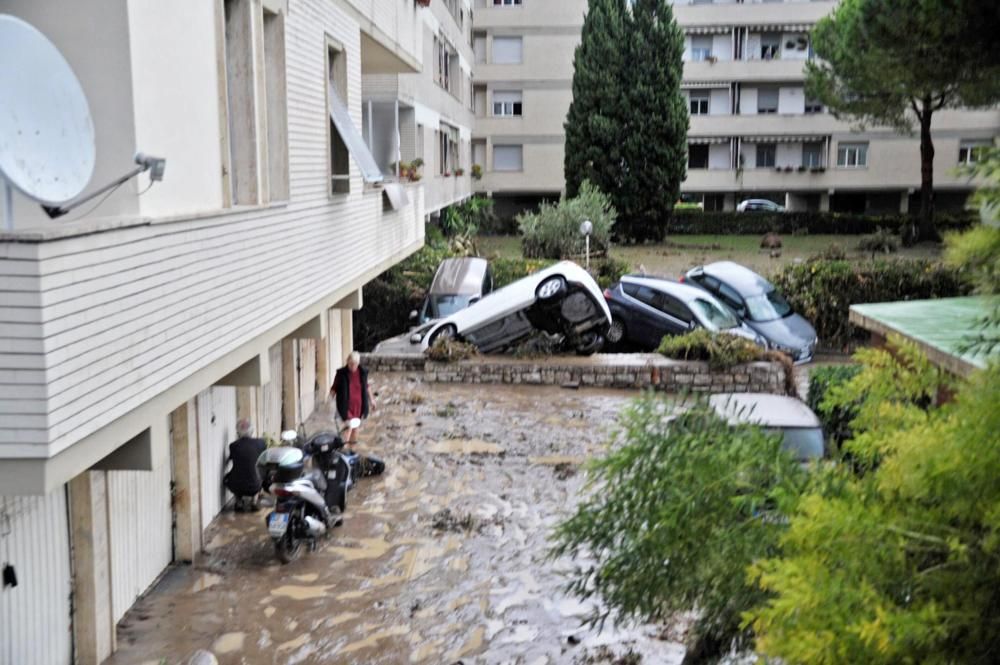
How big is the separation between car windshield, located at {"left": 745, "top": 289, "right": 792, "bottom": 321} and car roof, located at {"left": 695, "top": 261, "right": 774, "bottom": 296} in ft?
0.58

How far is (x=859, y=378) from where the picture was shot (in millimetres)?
5516

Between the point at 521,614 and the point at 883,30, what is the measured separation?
496 inches

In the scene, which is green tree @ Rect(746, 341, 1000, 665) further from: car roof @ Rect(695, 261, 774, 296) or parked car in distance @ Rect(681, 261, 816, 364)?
car roof @ Rect(695, 261, 774, 296)

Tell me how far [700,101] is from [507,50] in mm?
10814

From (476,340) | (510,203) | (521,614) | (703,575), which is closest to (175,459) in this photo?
(521,614)

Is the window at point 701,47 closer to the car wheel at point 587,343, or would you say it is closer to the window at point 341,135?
the car wheel at point 587,343

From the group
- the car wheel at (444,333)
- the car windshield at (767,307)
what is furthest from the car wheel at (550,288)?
the car windshield at (767,307)

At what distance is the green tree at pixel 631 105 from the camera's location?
45656 millimetres

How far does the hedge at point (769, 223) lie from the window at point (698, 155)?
131 inches

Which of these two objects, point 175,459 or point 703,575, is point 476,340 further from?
point 703,575

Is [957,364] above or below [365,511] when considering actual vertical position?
above

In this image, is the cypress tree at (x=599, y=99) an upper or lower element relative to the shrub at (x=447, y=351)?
upper

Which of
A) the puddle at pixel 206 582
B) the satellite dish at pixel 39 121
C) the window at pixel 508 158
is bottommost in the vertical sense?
the puddle at pixel 206 582

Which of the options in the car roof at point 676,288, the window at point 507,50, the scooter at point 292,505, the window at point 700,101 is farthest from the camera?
the window at point 700,101
